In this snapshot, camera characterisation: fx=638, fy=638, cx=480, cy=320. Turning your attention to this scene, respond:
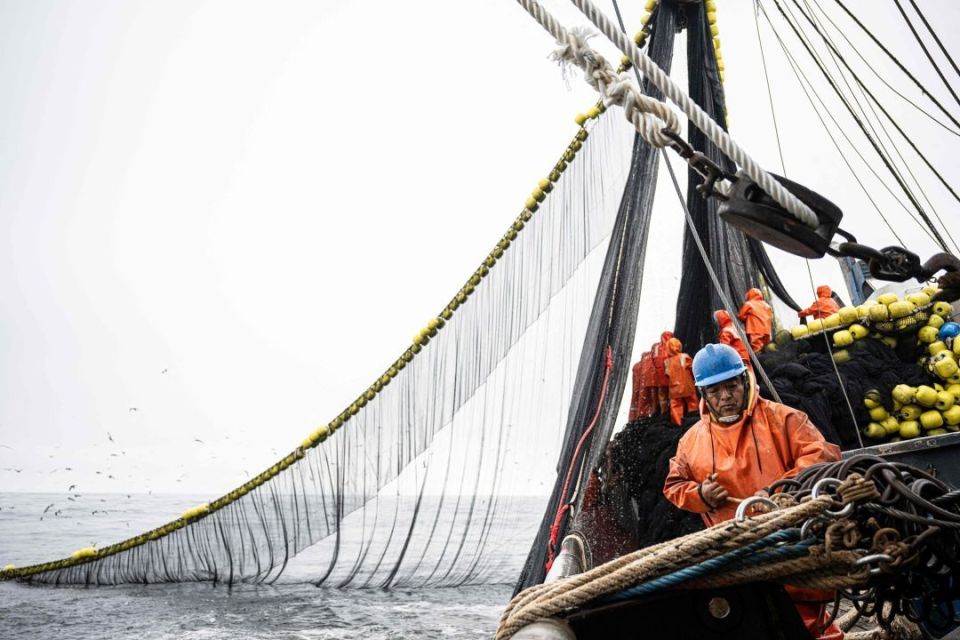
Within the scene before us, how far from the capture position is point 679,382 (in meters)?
5.48

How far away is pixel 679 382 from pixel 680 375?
61 millimetres

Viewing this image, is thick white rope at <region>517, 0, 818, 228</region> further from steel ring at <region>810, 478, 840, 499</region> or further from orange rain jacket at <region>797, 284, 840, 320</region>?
orange rain jacket at <region>797, 284, 840, 320</region>

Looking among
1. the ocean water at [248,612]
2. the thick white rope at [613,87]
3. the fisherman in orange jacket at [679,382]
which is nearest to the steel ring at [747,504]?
the thick white rope at [613,87]

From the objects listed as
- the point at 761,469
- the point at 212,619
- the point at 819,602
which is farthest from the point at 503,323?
the point at 212,619

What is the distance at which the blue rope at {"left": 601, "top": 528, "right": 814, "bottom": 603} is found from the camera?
Result: 1.66 m

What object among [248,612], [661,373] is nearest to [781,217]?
[661,373]

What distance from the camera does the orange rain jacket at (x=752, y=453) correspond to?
9.53ft

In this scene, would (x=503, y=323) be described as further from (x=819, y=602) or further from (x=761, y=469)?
(x=819, y=602)

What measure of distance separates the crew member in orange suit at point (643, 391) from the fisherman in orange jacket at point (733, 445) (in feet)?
8.36

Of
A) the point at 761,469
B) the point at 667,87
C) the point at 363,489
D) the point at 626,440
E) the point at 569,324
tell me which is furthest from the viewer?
the point at 363,489

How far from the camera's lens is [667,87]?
1790 mm

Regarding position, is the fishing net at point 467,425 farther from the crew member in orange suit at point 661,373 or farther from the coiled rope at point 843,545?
the coiled rope at point 843,545

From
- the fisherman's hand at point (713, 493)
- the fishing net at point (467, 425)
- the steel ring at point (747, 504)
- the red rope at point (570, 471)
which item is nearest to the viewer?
the steel ring at point (747, 504)

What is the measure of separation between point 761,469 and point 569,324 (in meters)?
3.23
